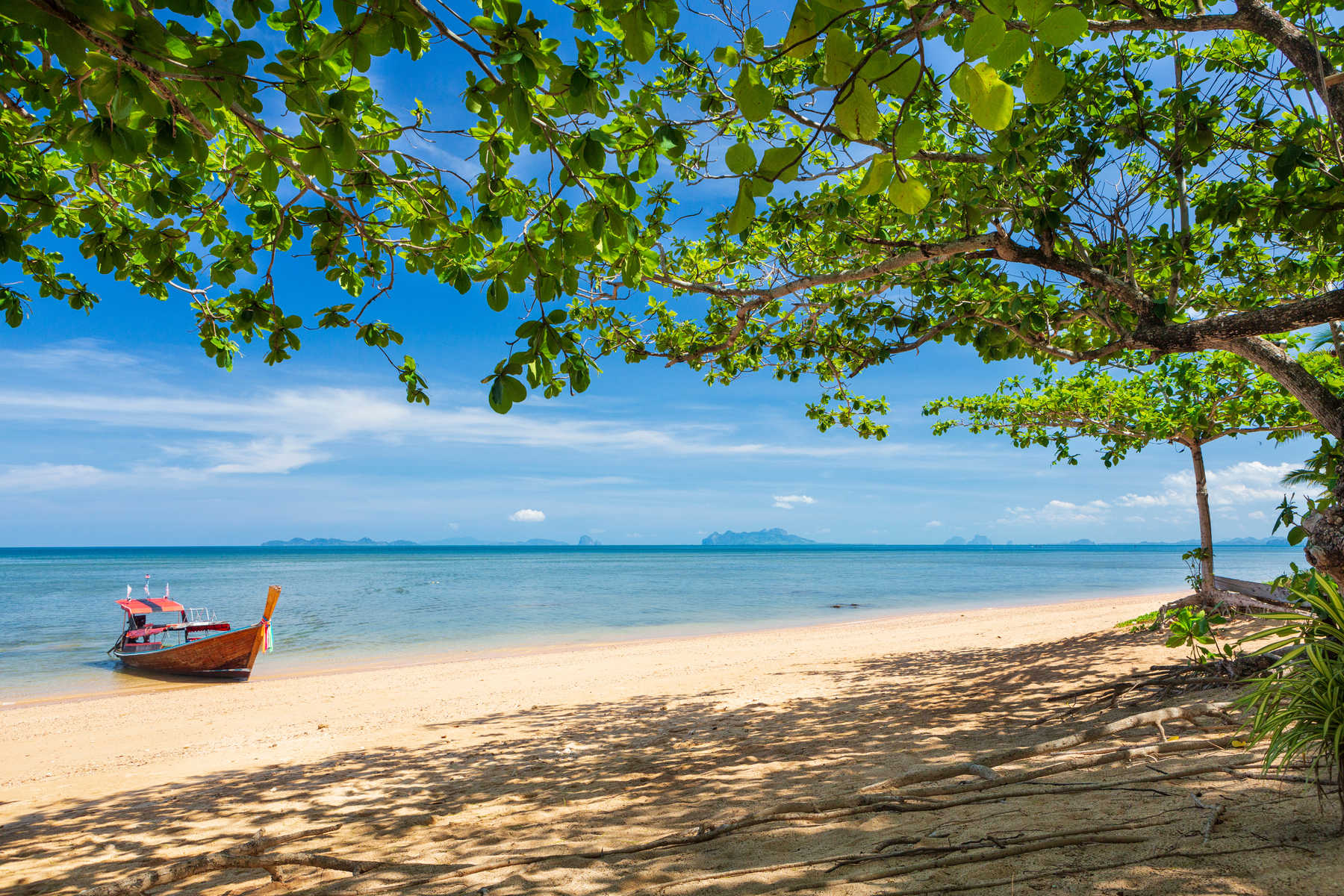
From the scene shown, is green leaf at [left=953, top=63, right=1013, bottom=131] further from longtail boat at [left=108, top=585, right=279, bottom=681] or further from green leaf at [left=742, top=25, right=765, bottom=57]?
longtail boat at [left=108, top=585, right=279, bottom=681]

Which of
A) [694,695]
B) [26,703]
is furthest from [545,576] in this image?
[694,695]

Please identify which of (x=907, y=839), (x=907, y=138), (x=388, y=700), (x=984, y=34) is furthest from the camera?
(x=388, y=700)

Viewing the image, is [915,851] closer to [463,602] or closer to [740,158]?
[740,158]

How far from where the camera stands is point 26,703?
11586mm

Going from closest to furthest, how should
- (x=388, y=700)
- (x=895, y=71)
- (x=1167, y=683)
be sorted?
(x=895, y=71) < (x=1167, y=683) < (x=388, y=700)

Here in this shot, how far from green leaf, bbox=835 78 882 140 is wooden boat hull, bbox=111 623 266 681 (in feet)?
49.4

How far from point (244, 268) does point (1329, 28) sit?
271 inches

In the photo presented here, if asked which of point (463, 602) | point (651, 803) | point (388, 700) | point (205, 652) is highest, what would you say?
point (651, 803)

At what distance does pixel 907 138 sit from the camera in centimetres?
132

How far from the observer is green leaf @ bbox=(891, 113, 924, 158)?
50.9 inches

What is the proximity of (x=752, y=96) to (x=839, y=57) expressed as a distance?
19 centimetres

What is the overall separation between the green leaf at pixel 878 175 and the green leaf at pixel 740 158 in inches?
9.1

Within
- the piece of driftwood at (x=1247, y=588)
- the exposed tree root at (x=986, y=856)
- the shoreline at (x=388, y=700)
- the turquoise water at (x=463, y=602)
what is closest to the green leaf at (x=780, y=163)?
the exposed tree root at (x=986, y=856)

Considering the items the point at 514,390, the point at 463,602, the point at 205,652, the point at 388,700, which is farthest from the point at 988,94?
the point at 463,602
